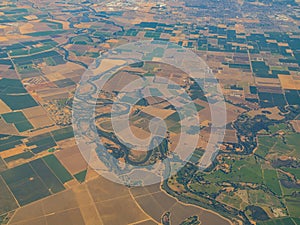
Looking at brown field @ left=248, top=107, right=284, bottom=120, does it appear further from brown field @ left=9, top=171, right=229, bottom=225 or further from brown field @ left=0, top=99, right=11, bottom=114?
brown field @ left=0, top=99, right=11, bottom=114

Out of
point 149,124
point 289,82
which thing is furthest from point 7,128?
point 289,82

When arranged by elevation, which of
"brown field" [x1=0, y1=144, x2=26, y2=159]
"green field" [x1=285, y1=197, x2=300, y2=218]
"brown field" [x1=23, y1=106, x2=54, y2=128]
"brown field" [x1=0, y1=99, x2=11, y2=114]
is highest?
"green field" [x1=285, y1=197, x2=300, y2=218]

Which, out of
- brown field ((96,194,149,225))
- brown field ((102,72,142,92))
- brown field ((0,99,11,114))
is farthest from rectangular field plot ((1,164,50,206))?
brown field ((102,72,142,92))

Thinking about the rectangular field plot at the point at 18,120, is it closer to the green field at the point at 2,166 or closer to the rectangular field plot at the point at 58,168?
the green field at the point at 2,166

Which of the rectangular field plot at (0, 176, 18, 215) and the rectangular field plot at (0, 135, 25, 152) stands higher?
the rectangular field plot at (0, 176, 18, 215)

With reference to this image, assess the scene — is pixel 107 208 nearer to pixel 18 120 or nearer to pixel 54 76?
pixel 18 120

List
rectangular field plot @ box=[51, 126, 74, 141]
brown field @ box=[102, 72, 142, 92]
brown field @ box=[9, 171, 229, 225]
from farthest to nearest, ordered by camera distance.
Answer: brown field @ box=[102, 72, 142, 92] → rectangular field plot @ box=[51, 126, 74, 141] → brown field @ box=[9, 171, 229, 225]

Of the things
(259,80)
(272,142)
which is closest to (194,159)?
(272,142)
